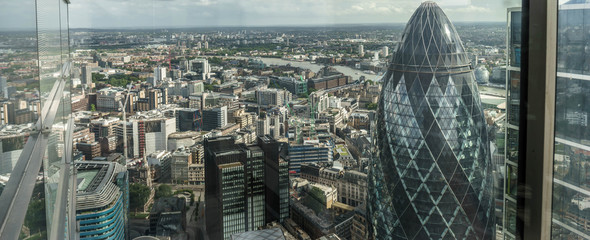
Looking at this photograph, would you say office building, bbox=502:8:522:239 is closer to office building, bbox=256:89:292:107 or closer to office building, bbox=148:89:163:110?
office building, bbox=256:89:292:107

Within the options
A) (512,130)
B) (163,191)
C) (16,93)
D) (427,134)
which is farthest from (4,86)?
(427,134)

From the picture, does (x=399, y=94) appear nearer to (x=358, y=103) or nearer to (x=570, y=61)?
(x=358, y=103)

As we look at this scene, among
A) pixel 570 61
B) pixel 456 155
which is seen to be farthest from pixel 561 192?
pixel 456 155

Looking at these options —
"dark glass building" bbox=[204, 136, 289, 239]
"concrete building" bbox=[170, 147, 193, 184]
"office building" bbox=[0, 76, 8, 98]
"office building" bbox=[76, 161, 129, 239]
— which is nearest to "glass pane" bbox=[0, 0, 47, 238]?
"office building" bbox=[0, 76, 8, 98]

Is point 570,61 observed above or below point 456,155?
above

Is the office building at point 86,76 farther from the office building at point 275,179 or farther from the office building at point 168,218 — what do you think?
the office building at point 275,179

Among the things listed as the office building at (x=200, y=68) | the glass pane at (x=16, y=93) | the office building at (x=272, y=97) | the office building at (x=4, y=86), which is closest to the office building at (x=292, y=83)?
the office building at (x=272, y=97)
